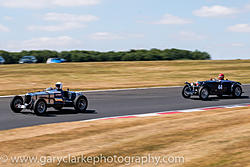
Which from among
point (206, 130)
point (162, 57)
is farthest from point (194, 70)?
point (206, 130)

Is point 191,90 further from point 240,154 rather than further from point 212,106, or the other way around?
point 240,154

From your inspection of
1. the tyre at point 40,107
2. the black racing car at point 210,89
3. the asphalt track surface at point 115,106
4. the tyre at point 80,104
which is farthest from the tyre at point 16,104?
the black racing car at point 210,89

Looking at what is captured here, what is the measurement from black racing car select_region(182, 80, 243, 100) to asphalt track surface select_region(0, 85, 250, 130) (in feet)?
0.94

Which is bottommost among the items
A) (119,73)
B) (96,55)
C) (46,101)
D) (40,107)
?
(40,107)

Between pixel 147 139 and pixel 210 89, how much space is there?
33.6 feet

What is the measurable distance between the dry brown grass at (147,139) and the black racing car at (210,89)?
6298mm

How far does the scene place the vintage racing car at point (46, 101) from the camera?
1348cm

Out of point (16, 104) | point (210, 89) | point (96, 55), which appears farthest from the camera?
point (96, 55)

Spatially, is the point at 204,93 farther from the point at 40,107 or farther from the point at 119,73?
the point at 119,73

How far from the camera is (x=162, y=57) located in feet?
196

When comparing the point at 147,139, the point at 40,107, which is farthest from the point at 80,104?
the point at 147,139

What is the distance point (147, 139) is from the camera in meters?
8.88

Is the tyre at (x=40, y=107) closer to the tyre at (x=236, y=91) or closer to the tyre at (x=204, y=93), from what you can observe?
the tyre at (x=204, y=93)

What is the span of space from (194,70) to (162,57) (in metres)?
16.3
